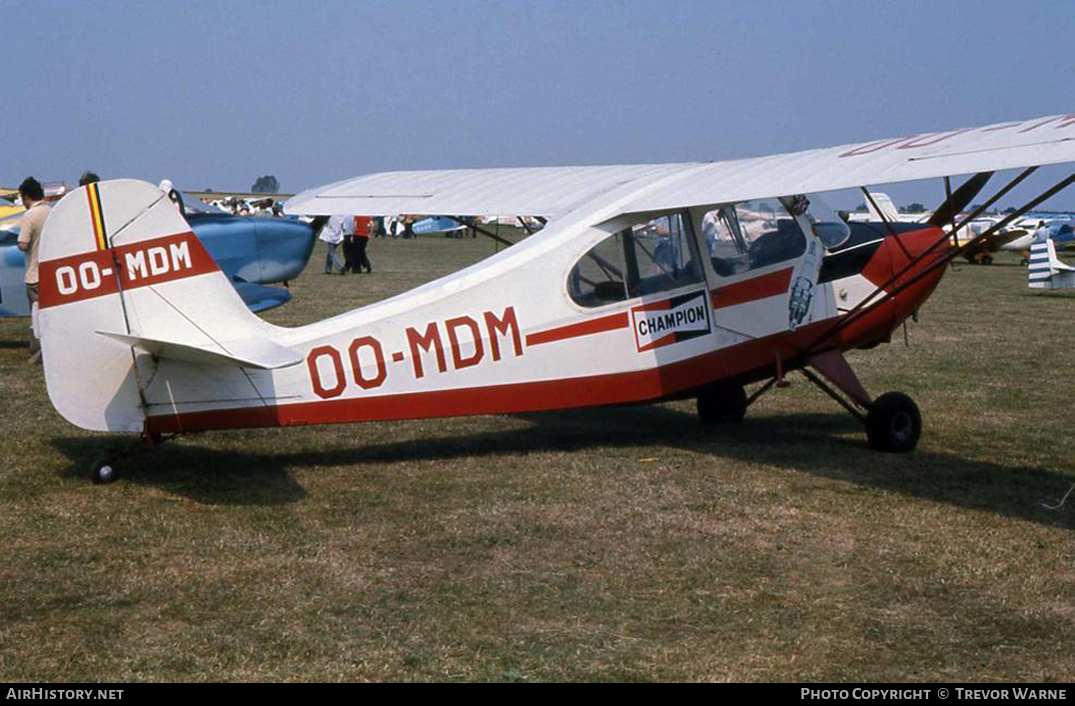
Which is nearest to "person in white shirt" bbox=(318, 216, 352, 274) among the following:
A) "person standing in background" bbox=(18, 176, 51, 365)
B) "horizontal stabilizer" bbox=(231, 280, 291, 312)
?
"horizontal stabilizer" bbox=(231, 280, 291, 312)

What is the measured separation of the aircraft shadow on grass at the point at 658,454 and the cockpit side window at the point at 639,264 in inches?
42.9

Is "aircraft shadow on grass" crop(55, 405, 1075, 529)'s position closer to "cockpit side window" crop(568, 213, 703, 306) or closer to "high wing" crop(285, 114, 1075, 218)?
"cockpit side window" crop(568, 213, 703, 306)

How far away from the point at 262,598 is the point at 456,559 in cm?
92

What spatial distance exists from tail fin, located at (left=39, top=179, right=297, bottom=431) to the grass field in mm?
623

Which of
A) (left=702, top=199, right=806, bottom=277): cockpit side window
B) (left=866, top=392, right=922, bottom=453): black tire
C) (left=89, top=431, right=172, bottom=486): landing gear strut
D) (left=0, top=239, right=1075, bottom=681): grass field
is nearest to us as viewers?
(left=0, top=239, right=1075, bottom=681): grass field

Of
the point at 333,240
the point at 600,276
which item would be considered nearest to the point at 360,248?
the point at 333,240

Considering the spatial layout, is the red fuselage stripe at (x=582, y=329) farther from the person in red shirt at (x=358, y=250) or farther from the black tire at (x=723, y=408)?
the person in red shirt at (x=358, y=250)

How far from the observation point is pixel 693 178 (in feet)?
24.5

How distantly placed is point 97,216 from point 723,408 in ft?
15.0

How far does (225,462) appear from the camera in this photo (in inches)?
270

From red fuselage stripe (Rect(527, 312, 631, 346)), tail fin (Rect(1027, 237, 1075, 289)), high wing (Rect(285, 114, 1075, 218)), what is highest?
high wing (Rect(285, 114, 1075, 218))

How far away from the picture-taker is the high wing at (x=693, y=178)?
5.75m

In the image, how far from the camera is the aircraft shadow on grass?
6.33m

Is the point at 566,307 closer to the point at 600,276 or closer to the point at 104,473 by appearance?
the point at 600,276
